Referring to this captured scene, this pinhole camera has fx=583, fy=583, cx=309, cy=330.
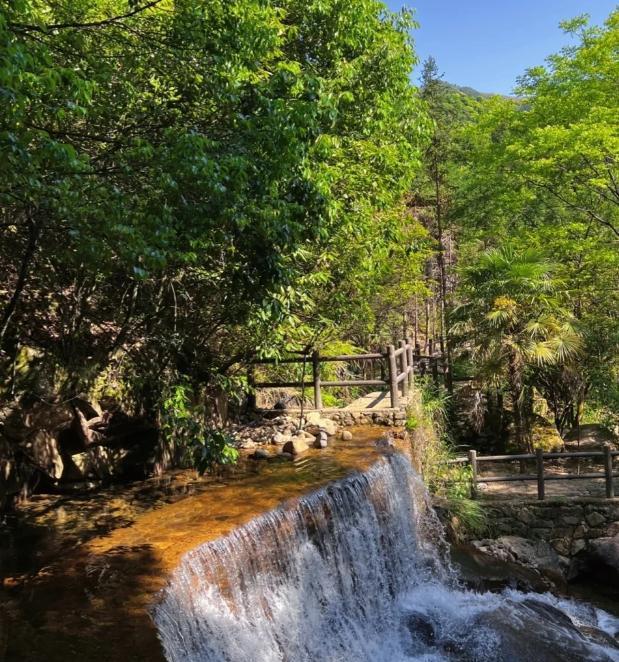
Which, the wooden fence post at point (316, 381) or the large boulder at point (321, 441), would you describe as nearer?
the large boulder at point (321, 441)

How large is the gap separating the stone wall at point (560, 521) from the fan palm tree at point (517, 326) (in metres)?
2.11

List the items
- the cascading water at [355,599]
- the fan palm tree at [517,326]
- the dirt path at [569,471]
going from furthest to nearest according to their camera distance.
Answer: the fan palm tree at [517,326], the dirt path at [569,471], the cascading water at [355,599]

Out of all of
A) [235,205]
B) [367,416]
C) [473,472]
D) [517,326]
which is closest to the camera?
[235,205]

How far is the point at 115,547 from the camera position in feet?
17.1

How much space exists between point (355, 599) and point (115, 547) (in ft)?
8.89

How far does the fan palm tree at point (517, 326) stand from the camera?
1167cm

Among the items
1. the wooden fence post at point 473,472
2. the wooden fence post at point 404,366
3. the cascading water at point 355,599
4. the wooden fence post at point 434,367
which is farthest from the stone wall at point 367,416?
the wooden fence post at point 434,367

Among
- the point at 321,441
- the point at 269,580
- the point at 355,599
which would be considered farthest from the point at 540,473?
the point at 269,580

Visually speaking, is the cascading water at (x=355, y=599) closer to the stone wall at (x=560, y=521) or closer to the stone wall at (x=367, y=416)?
the stone wall at (x=367, y=416)

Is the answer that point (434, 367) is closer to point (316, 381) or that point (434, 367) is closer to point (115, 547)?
point (316, 381)

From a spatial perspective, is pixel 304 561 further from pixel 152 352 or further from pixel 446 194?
pixel 446 194

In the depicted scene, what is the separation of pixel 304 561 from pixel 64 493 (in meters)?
3.21

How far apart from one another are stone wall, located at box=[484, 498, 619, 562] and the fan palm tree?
2108 mm

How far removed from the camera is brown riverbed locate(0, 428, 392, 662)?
3799 millimetres
